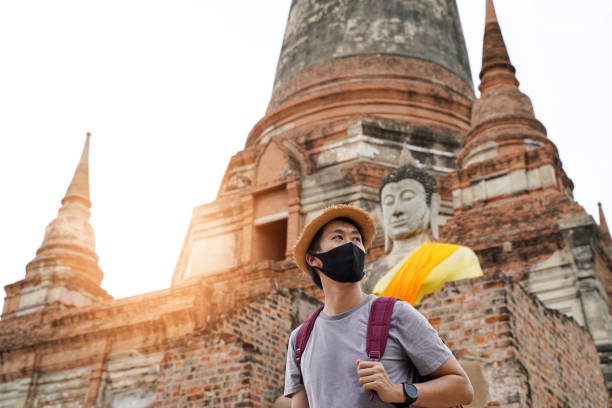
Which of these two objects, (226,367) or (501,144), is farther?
(501,144)

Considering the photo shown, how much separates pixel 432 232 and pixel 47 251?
8764 mm

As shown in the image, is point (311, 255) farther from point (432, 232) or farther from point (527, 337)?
point (432, 232)

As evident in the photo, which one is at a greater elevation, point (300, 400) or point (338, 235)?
point (338, 235)

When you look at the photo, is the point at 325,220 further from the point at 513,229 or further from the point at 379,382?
the point at 513,229

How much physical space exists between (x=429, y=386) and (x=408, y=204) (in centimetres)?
488

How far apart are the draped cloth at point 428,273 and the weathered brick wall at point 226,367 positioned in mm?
1361

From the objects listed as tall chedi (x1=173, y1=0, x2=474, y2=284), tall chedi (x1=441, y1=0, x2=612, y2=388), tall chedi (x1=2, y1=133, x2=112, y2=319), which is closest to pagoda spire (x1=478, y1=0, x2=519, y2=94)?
tall chedi (x1=441, y1=0, x2=612, y2=388)

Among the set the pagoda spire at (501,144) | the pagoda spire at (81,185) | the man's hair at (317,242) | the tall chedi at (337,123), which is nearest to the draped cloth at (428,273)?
the man's hair at (317,242)

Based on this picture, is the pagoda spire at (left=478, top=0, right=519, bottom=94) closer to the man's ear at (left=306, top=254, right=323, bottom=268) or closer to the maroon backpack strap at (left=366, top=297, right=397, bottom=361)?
the man's ear at (left=306, top=254, right=323, bottom=268)

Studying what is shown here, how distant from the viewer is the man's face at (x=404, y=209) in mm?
6918

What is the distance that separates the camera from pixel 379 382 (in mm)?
2197

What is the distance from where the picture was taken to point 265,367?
6.38m

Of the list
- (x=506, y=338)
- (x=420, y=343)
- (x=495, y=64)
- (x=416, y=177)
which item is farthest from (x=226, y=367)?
(x=495, y=64)

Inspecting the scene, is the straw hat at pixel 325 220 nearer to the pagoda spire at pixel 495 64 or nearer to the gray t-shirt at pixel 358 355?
the gray t-shirt at pixel 358 355
